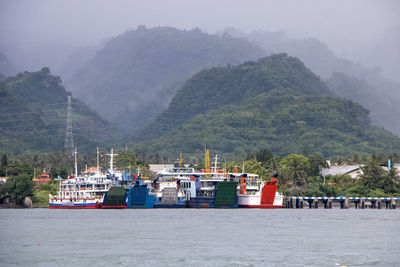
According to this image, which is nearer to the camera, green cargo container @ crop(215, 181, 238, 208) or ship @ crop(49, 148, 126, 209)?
ship @ crop(49, 148, 126, 209)

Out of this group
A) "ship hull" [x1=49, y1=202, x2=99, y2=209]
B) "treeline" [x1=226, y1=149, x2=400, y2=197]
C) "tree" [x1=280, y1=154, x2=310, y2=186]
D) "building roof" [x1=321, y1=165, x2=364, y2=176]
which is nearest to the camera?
"ship hull" [x1=49, y1=202, x2=99, y2=209]

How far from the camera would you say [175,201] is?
133m

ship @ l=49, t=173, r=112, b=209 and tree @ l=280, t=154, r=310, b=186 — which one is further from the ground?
tree @ l=280, t=154, r=310, b=186

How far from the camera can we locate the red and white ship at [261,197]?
131500mm

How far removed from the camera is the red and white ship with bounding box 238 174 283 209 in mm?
131500

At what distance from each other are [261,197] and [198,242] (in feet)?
220

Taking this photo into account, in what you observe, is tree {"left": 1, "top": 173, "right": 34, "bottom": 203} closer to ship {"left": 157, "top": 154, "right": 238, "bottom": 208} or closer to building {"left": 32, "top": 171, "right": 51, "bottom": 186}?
ship {"left": 157, "top": 154, "right": 238, "bottom": 208}

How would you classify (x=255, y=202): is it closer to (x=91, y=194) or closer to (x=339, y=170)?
(x=91, y=194)

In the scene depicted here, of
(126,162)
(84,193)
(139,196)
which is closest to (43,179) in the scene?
(126,162)

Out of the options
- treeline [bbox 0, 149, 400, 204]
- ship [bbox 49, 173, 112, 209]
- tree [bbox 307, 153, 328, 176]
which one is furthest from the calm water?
tree [bbox 307, 153, 328, 176]

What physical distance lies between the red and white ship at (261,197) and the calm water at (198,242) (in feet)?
113

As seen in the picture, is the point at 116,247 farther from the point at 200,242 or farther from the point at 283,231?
the point at 283,231

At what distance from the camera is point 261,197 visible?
434 feet

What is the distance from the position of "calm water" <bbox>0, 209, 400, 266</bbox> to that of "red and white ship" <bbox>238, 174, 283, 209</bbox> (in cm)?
3454
